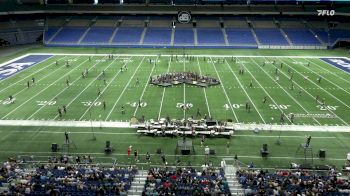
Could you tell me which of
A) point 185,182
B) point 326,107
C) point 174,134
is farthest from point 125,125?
point 326,107

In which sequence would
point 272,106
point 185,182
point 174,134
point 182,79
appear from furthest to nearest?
point 182,79, point 272,106, point 174,134, point 185,182

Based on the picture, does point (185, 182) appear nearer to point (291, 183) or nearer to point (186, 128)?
point (291, 183)

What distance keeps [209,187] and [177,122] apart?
38.6ft

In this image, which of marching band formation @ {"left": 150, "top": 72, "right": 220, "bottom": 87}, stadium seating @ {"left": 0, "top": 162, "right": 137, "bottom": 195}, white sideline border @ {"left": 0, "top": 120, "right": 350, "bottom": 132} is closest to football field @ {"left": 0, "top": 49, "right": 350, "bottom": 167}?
white sideline border @ {"left": 0, "top": 120, "right": 350, "bottom": 132}

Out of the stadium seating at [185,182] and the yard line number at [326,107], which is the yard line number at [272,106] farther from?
the stadium seating at [185,182]

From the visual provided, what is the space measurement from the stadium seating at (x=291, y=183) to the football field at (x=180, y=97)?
11.1 m

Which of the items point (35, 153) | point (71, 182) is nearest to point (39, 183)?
point (71, 182)

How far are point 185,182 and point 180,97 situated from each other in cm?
1980

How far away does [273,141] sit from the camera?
2852 cm

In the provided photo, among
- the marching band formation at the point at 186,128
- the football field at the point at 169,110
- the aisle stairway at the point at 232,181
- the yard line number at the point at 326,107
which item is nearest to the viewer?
the aisle stairway at the point at 232,181

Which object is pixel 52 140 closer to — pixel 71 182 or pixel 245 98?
pixel 71 182

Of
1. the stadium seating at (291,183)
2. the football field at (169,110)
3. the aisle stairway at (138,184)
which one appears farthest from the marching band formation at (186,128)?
the stadium seating at (291,183)

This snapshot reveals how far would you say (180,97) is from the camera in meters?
38.9

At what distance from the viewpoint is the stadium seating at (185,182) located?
1845 centimetres
